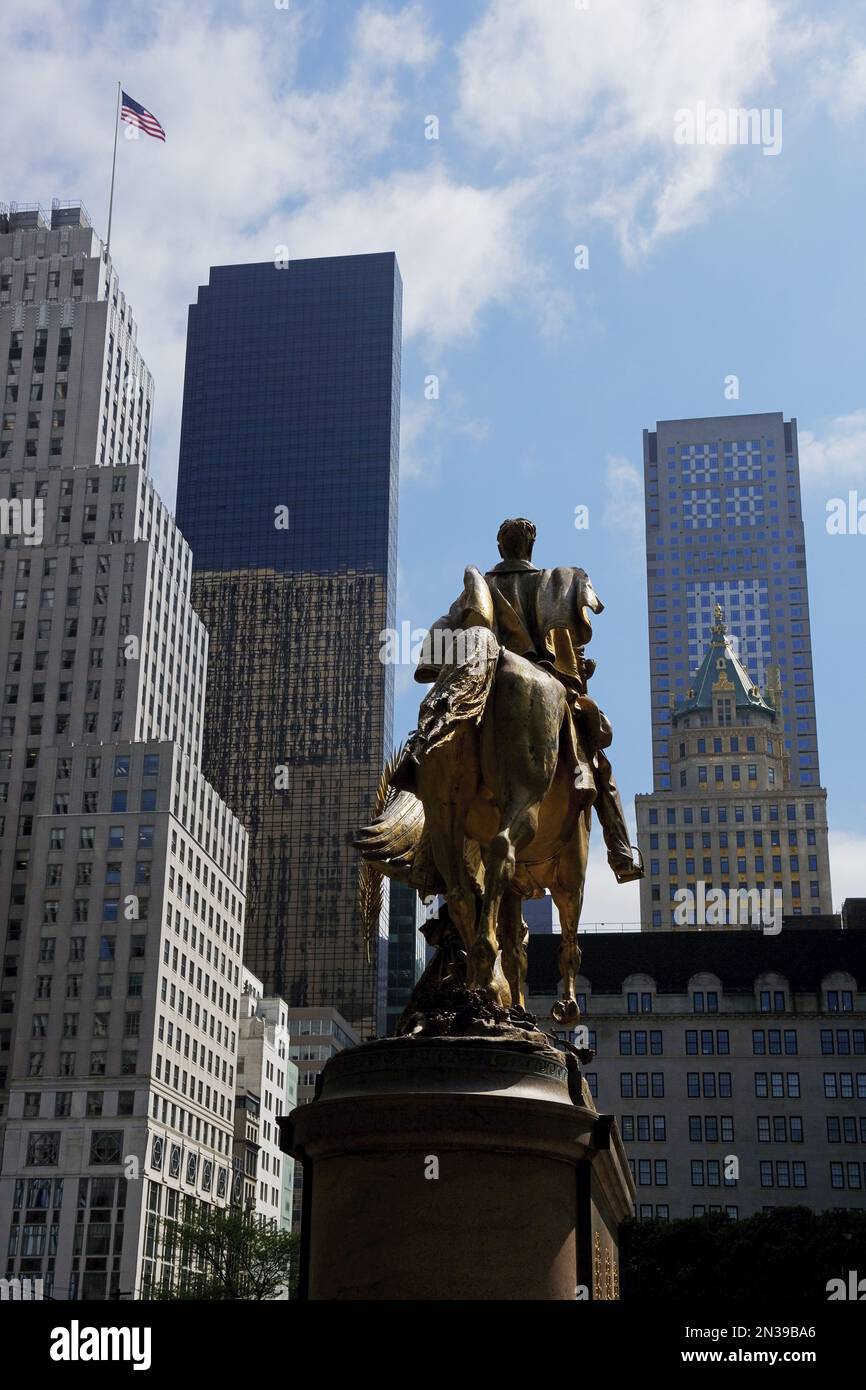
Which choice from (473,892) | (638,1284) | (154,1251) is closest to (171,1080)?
(154,1251)

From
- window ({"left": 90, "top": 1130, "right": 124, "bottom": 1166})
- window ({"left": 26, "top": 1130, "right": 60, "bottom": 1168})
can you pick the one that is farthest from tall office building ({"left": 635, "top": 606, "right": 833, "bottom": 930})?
window ({"left": 26, "top": 1130, "right": 60, "bottom": 1168})

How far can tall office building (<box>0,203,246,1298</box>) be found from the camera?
11181 cm

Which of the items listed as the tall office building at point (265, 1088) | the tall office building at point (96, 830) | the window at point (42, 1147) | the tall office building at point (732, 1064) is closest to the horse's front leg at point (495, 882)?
the tall office building at point (732, 1064)

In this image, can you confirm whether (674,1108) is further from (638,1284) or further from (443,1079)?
(443,1079)

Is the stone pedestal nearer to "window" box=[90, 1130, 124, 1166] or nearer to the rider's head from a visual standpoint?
the rider's head

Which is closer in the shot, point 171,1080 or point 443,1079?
point 443,1079

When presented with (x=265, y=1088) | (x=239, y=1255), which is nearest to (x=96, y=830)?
(x=265, y=1088)

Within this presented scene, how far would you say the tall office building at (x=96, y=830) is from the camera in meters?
112

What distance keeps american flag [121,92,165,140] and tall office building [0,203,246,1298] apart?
140 feet

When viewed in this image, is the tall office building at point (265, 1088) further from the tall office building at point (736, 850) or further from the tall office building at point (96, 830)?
the tall office building at point (736, 850)

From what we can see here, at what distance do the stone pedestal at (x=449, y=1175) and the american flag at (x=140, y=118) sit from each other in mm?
94957
